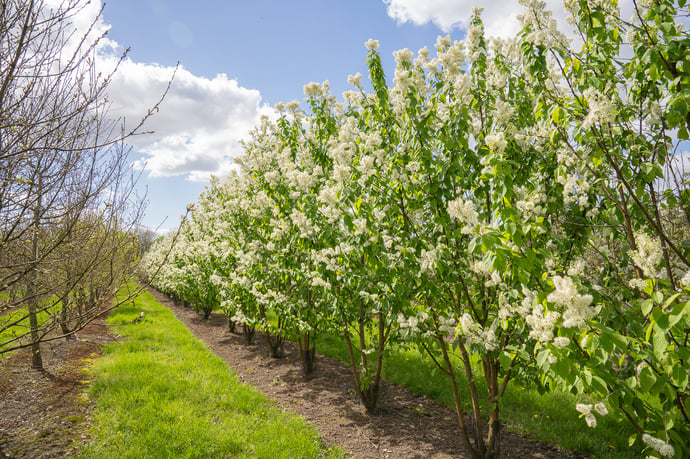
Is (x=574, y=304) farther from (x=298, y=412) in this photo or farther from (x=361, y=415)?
(x=298, y=412)

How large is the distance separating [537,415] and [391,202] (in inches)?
158

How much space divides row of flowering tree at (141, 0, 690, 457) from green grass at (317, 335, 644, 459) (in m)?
0.35

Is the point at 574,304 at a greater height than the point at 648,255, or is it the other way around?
the point at 648,255

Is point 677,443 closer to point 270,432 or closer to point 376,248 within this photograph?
point 376,248

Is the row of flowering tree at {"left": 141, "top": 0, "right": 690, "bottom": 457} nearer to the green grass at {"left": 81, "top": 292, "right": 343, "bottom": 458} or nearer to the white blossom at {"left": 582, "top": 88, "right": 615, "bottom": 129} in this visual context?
the white blossom at {"left": 582, "top": 88, "right": 615, "bottom": 129}

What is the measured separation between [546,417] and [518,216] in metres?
4.07

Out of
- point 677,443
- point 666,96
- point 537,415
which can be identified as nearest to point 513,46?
point 666,96

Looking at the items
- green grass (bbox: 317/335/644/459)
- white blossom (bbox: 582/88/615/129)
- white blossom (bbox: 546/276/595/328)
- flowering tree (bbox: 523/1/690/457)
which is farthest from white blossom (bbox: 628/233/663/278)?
green grass (bbox: 317/335/644/459)

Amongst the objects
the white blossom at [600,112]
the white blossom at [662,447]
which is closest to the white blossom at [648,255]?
the white blossom at [600,112]

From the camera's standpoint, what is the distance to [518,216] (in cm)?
296

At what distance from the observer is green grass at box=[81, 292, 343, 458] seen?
4.60 metres

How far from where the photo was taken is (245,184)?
844 cm

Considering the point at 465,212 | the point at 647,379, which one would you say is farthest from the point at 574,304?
the point at 465,212

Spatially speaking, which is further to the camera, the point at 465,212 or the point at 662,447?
the point at 465,212
